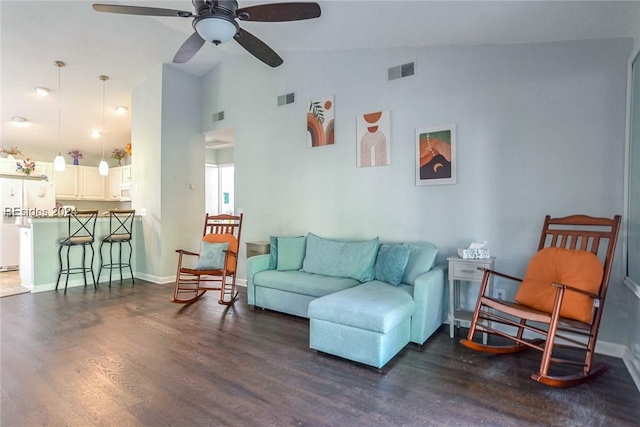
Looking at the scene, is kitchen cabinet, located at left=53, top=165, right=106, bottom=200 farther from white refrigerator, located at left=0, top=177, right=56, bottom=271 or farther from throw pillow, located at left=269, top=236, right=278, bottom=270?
throw pillow, located at left=269, top=236, right=278, bottom=270

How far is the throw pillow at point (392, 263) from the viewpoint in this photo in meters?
3.02

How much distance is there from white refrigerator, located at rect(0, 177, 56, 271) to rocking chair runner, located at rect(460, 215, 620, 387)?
293 inches

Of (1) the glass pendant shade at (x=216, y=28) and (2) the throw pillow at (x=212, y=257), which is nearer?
(1) the glass pendant shade at (x=216, y=28)

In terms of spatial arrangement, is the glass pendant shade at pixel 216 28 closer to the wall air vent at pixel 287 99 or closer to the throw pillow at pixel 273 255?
the wall air vent at pixel 287 99

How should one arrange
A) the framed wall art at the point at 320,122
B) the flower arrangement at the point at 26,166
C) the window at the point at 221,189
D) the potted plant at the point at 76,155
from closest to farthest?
the framed wall art at the point at 320,122 → the flower arrangement at the point at 26,166 → the potted plant at the point at 76,155 → the window at the point at 221,189

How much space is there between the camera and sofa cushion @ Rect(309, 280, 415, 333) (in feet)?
7.55

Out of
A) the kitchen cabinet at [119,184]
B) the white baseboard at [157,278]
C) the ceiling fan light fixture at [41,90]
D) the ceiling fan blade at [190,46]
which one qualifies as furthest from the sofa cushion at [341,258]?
the kitchen cabinet at [119,184]

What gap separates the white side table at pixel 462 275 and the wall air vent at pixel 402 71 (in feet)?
6.43

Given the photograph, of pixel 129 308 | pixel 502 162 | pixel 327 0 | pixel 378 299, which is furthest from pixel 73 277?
pixel 502 162

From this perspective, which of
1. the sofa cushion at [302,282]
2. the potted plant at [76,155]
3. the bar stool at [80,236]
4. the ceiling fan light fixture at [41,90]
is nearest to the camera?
the sofa cushion at [302,282]

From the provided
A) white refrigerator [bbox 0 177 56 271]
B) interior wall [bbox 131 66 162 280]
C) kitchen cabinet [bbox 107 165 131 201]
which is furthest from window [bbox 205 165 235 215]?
white refrigerator [bbox 0 177 56 271]

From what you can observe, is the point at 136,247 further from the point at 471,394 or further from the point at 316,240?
the point at 471,394

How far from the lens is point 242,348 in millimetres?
2678

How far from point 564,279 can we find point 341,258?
1.87 meters
